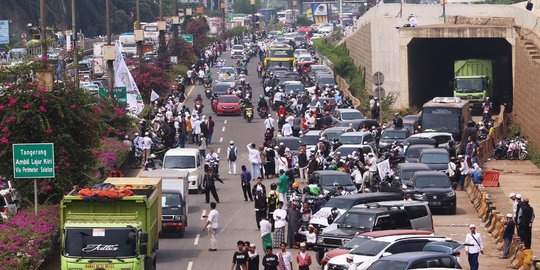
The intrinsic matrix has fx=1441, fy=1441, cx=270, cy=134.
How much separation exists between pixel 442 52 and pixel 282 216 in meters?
51.9

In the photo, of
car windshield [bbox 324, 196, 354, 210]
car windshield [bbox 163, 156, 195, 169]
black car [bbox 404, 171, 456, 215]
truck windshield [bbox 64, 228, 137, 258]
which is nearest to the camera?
truck windshield [bbox 64, 228, 137, 258]

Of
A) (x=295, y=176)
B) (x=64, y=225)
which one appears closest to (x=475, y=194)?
(x=295, y=176)

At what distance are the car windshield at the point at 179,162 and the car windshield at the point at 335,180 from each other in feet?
21.4

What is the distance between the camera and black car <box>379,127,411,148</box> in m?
55.6

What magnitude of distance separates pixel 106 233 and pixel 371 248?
5272mm

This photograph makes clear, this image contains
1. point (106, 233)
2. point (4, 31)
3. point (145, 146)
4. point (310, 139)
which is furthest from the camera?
point (4, 31)

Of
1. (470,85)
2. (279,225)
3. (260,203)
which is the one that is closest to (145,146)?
(260,203)

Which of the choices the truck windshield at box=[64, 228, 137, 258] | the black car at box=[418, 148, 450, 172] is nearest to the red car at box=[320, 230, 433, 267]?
the truck windshield at box=[64, 228, 137, 258]

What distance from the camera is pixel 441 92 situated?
85.5m

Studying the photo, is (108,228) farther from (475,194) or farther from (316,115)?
(316,115)

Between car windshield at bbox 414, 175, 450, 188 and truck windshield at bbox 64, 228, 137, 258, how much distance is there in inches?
652

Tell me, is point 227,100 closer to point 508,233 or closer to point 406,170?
point 406,170

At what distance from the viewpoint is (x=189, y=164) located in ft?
154

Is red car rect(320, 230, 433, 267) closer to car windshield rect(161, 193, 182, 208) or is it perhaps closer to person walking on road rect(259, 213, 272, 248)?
person walking on road rect(259, 213, 272, 248)
